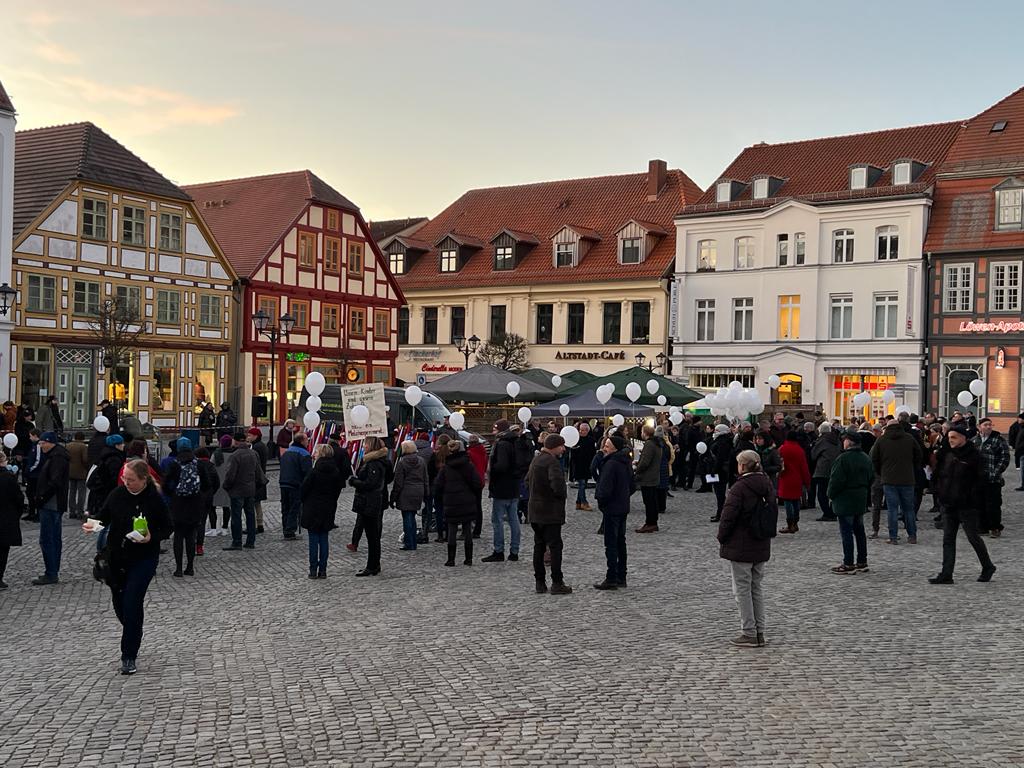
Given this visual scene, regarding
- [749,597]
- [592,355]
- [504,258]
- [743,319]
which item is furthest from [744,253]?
[749,597]

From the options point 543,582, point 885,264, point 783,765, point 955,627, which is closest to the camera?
point 783,765

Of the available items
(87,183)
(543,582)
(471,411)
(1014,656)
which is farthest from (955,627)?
(87,183)

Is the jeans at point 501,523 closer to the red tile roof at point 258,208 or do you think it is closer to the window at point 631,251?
the red tile roof at point 258,208

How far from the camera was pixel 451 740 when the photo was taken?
23.2ft

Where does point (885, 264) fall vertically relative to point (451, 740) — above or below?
above

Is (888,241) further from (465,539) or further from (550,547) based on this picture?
(550,547)

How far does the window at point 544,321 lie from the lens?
→ 5528cm

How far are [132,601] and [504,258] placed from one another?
1926 inches

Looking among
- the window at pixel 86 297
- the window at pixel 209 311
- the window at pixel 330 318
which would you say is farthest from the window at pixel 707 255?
the window at pixel 86 297

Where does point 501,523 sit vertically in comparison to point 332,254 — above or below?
below

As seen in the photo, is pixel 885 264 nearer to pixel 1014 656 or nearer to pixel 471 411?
pixel 471 411

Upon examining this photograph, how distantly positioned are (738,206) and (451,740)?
4455 centimetres

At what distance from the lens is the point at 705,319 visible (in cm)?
5044

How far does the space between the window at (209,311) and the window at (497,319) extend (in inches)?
610
